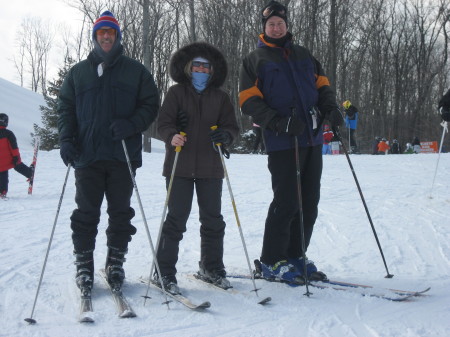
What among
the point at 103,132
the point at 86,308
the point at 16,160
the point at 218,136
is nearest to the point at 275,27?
the point at 218,136

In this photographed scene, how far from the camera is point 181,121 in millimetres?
3322

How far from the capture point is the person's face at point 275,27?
343 cm

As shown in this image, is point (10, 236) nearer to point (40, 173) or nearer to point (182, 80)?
point (182, 80)

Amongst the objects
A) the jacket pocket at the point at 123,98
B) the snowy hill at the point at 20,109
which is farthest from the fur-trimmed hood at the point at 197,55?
the snowy hill at the point at 20,109

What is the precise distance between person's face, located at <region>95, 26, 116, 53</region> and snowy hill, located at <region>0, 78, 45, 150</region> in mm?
20319

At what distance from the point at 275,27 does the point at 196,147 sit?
3.60ft

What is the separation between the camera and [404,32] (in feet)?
107

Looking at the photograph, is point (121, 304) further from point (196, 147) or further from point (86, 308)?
point (196, 147)

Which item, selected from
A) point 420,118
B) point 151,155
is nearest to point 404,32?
point 420,118

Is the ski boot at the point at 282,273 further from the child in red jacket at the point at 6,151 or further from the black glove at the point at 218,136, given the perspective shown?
the child in red jacket at the point at 6,151

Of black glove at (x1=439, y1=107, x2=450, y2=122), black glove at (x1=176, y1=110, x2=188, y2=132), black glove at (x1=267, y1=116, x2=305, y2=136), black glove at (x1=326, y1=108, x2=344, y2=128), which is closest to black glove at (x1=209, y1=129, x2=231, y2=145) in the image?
black glove at (x1=176, y1=110, x2=188, y2=132)

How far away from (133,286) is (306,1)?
2267 cm

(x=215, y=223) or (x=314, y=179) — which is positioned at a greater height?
(x=314, y=179)

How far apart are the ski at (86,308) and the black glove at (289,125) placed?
1.74 m
